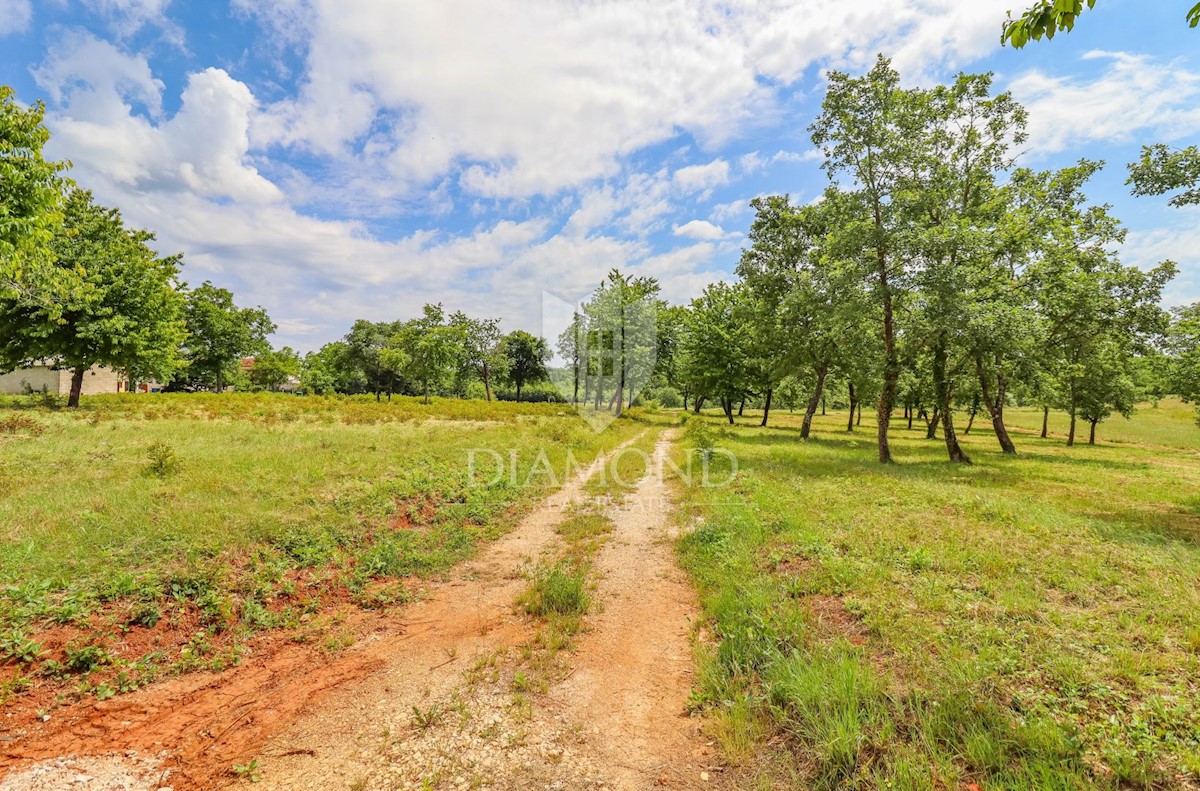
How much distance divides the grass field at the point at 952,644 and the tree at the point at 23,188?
58.8 ft

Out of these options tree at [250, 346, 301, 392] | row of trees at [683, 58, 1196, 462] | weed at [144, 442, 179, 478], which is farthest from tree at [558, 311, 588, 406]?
tree at [250, 346, 301, 392]

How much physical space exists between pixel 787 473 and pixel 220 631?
1536 cm

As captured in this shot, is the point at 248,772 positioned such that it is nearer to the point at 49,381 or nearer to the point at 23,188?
the point at 23,188

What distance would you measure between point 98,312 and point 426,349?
28.9 meters

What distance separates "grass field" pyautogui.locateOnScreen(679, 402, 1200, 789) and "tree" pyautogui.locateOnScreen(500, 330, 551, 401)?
2454 inches

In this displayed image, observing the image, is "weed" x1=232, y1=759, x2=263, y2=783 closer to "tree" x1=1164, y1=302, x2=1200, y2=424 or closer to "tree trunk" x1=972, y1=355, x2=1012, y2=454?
"tree" x1=1164, y1=302, x2=1200, y2=424

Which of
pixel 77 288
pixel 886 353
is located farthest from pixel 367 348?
pixel 886 353

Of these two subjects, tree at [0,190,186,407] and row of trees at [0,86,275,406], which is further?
tree at [0,190,186,407]

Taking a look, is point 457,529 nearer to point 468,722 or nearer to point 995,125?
point 468,722

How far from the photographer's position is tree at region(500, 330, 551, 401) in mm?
72188

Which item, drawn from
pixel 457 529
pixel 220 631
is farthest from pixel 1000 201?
pixel 220 631

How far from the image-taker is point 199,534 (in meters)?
7.71

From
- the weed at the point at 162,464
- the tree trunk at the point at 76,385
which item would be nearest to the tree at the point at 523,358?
the tree trunk at the point at 76,385

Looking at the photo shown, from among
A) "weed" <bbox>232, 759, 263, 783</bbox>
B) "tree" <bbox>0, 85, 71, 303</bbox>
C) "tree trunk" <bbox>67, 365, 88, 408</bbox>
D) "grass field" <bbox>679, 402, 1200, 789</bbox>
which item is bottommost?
"weed" <bbox>232, 759, 263, 783</bbox>
